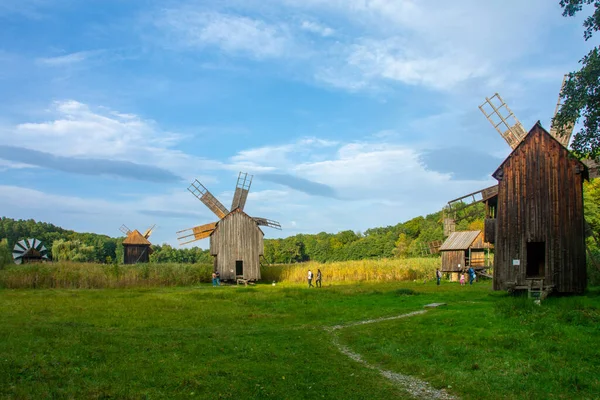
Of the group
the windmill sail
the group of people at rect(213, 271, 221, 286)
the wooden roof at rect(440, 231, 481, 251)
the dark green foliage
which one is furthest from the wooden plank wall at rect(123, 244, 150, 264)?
the wooden roof at rect(440, 231, 481, 251)

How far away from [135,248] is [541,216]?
7329cm

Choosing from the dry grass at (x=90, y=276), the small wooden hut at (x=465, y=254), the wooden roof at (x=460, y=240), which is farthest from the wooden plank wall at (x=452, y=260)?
the dry grass at (x=90, y=276)

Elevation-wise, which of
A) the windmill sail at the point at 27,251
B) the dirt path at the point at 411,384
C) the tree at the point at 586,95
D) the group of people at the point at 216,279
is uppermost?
the tree at the point at 586,95

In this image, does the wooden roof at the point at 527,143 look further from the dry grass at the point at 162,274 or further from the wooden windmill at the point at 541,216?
the dry grass at the point at 162,274

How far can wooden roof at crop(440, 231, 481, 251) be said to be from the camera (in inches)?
2269

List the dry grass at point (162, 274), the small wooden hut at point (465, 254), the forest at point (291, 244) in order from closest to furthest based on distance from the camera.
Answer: the dry grass at point (162, 274)
the small wooden hut at point (465, 254)
the forest at point (291, 244)

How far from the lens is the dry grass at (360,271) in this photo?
5556 centimetres

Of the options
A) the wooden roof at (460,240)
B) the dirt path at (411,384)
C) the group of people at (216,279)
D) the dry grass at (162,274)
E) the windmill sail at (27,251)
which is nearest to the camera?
the dirt path at (411,384)

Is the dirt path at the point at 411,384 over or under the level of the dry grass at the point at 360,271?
over

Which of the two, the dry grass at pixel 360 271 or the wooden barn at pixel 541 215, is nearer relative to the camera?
the wooden barn at pixel 541 215

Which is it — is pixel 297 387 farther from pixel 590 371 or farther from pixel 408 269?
pixel 408 269

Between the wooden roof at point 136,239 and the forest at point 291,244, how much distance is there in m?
6.41

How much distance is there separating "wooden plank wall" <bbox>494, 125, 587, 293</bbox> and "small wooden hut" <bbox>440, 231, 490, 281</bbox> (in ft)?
93.7

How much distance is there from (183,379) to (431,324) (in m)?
10.9
